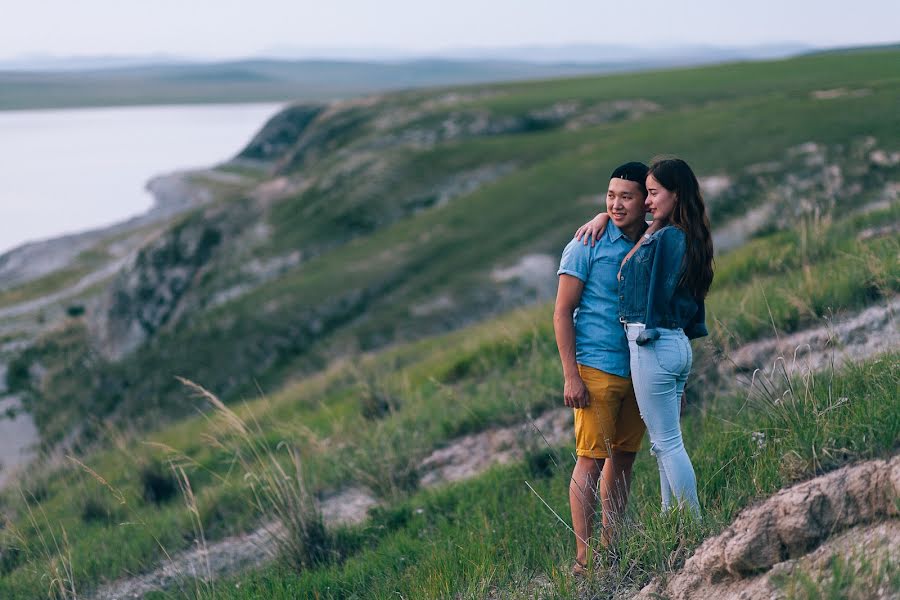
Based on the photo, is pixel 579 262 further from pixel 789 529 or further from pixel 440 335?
pixel 440 335

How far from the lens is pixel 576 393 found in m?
4.47

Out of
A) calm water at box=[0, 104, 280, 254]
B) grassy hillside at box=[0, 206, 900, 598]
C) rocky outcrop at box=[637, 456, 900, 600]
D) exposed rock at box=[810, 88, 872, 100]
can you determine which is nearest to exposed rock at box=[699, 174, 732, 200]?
exposed rock at box=[810, 88, 872, 100]

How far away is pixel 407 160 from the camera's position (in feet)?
104

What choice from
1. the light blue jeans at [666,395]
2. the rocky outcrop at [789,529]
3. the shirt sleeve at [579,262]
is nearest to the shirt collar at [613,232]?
the shirt sleeve at [579,262]

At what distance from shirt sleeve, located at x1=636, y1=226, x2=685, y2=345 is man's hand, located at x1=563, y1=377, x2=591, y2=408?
0.40 metres

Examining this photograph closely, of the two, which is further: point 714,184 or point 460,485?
point 714,184

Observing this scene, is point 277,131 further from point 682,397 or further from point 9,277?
point 682,397

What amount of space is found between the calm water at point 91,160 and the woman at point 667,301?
200 feet

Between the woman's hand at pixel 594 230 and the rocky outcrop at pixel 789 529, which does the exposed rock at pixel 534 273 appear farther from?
the rocky outcrop at pixel 789 529

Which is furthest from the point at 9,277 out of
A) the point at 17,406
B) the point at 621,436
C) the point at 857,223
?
the point at 621,436

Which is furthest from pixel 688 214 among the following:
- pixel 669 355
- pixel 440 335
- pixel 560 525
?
pixel 440 335

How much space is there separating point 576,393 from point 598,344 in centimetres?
30

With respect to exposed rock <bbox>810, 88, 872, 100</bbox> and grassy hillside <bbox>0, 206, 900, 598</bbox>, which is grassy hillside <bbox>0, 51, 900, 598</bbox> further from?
exposed rock <bbox>810, 88, 872, 100</bbox>

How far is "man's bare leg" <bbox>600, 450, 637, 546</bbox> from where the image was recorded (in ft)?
14.6
